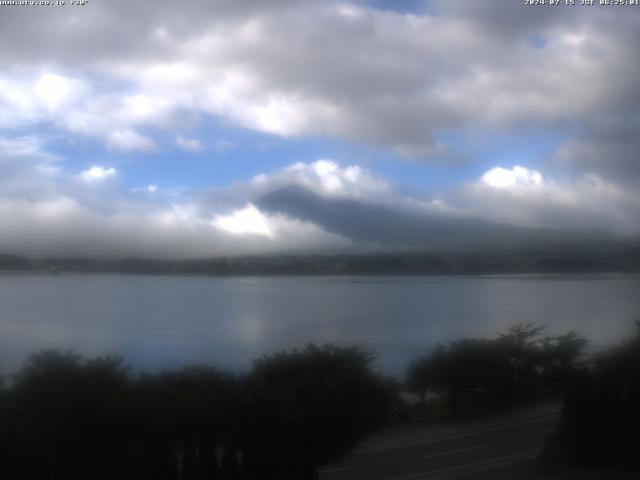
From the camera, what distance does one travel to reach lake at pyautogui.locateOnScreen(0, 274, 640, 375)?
25.1 feet

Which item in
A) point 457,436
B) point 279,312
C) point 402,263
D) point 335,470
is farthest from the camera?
point 402,263

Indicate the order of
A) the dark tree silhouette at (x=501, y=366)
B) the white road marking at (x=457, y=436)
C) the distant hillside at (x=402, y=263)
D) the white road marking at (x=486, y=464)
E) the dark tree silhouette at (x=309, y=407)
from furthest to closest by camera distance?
the distant hillside at (x=402, y=263) → the dark tree silhouette at (x=501, y=366) → the white road marking at (x=457, y=436) → the white road marking at (x=486, y=464) → the dark tree silhouette at (x=309, y=407)

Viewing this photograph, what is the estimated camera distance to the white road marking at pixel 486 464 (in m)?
7.29

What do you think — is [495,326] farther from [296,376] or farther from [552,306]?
[296,376]

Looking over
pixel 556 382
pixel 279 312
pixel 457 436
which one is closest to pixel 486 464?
pixel 457 436

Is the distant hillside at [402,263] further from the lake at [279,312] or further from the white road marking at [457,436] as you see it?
the white road marking at [457,436]

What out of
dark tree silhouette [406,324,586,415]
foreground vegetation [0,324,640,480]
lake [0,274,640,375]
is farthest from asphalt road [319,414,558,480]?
lake [0,274,640,375]

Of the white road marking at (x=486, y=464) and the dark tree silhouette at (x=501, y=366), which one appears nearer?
the white road marking at (x=486, y=464)

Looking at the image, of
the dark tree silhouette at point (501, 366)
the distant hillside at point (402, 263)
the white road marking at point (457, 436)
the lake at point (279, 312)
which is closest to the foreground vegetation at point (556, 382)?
the dark tree silhouette at point (501, 366)

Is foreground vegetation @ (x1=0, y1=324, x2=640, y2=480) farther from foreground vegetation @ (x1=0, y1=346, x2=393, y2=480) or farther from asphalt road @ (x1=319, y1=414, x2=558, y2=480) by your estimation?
asphalt road @ (x1=319, y1=414, x2=558, y2=480)

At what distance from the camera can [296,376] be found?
757 centimetres

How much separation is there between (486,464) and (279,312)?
2.92 m

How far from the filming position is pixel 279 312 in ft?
28.1

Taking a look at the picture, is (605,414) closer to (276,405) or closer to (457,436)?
(457,436)
